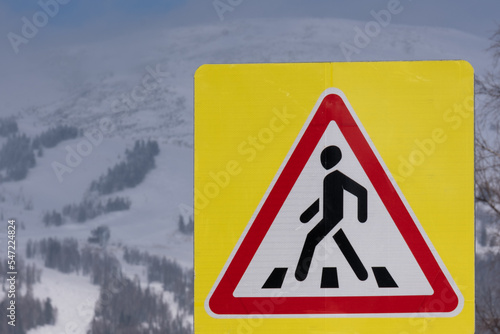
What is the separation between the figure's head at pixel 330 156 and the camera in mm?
2338

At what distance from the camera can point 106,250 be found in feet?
505

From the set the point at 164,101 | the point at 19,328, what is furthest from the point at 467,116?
the point at 164,101

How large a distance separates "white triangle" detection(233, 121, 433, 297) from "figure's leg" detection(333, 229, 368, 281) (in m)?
0.01

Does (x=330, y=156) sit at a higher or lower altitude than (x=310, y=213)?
higher

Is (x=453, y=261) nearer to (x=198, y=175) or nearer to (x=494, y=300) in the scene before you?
(x=198, y=175)

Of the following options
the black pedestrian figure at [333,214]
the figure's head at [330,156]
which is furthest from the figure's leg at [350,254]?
the figure's head at [330,156]

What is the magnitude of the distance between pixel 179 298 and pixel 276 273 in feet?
396

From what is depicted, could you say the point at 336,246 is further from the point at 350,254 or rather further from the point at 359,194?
the point at 359,194

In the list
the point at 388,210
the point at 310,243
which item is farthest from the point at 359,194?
the point at 310,243

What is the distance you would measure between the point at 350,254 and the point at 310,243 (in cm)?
12

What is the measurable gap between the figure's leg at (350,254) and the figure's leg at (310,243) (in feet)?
0.12

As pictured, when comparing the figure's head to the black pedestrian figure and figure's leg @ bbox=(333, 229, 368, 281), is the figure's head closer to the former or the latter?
the black pedestrian figure

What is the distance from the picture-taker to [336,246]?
229 cm

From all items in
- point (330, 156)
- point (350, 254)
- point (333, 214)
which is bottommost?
point (350, 254)
